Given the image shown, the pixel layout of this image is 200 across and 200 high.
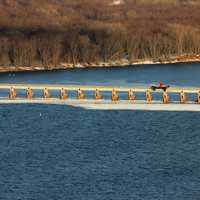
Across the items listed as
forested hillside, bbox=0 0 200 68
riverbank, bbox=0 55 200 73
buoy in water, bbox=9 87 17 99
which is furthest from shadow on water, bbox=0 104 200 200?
forested hillside, bbox=0 0 200 68

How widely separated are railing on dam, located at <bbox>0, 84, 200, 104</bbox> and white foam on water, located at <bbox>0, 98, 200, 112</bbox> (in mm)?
803

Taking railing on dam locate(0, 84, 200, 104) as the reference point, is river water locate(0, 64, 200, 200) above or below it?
below

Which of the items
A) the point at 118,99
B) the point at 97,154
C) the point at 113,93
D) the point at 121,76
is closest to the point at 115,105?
the point at 113,93

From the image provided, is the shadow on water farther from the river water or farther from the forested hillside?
the forested hillside

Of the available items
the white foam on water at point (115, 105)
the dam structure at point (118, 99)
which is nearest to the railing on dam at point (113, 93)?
the dam structure at point (118, 99)

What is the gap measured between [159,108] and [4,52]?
58.2 m

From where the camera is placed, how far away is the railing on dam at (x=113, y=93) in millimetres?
68188

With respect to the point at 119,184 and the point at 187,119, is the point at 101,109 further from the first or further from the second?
the point at 119,184

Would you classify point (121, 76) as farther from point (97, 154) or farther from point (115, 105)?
point (97, 154)

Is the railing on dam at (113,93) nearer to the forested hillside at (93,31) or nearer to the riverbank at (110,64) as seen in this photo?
the riverbank at (110,64)

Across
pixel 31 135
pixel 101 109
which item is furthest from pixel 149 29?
pixel 31 135

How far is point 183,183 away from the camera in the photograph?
44094 millimetres

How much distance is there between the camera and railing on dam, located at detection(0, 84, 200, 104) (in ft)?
224

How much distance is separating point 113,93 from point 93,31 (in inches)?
2843
